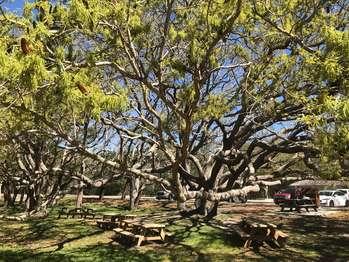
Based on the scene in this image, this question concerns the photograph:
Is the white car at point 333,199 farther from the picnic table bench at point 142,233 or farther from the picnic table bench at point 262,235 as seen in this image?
the picnic table bench at point 142,233

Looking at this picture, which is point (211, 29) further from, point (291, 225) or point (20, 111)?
point (291, 225)

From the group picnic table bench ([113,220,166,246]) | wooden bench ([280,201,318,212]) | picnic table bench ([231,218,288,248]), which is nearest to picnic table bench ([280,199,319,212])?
wooden bench ([280,201,318,212])

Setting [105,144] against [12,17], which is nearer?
[12,17]

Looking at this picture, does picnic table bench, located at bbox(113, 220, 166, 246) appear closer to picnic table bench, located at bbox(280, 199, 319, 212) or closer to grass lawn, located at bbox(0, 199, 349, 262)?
grass lawn, located at bbox(0, 199, 349, 262)

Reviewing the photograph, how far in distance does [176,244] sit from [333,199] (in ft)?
86.8

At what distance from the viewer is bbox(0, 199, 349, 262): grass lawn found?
49.9 ft

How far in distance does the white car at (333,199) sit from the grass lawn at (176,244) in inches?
694

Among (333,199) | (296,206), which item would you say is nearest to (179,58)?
(296,206)

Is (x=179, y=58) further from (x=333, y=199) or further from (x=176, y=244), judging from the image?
(x=333, y=199)

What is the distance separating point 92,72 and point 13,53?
9.82 ft

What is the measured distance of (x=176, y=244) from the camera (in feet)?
55.6

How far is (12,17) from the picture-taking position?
1055cm

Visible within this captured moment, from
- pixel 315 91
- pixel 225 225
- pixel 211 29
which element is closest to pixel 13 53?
pixel 211 29

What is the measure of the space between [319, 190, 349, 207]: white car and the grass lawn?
1762 cm
